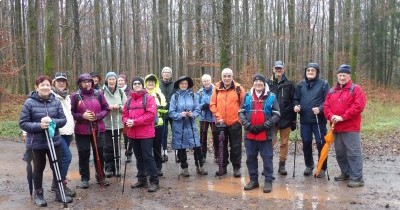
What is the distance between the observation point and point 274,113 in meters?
6.86

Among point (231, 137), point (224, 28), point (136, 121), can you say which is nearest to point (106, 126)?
point (136, 121)

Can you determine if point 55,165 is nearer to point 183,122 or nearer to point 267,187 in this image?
point 183,122

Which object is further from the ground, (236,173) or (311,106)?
(311,106)

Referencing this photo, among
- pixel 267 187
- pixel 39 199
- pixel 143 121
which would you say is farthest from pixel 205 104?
pixel 39 199

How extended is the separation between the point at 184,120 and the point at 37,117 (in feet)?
9.89

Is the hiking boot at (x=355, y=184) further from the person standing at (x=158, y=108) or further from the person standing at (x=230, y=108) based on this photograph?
the person standing at (x=158, y=108)

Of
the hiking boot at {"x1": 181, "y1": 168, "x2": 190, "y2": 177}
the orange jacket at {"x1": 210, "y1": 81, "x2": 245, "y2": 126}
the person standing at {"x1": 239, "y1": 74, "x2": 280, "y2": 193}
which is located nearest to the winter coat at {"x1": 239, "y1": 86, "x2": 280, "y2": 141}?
the person standing at {"x1": 239, "y1": 74, "x2": 280, "y2": 193}

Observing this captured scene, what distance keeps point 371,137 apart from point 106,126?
28.7 feet

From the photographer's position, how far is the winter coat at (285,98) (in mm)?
7953

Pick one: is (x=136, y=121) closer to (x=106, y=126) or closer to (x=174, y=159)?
(x=106, y=126)

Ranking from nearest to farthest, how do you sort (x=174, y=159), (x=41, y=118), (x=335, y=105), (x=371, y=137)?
1. (x=41, y=118)
2. (x=335, y=105)
3. (x=174, y=159)
4. (x=371, y=137)

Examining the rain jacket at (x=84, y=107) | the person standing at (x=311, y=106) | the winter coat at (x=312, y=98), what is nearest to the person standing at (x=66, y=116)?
the rain jacket at (x=84, y=107)

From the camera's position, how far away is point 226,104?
7645mm

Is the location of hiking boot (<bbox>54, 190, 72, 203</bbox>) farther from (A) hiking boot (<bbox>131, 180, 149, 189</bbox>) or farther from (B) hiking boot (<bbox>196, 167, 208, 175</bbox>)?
(B) hiking boot (<bbox>196, 167, 208, 175</bbox>)
